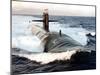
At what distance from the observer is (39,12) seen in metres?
2.04

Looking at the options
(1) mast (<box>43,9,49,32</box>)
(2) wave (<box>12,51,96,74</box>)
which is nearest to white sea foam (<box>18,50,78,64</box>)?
(2) wave (<box>12,51,96,74</box>)

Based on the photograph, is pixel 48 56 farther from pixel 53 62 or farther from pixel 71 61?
pixel 71 61

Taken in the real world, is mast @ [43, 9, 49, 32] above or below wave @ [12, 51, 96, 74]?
above

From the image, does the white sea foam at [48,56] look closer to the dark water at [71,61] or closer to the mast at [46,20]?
the dark water at [71,61]

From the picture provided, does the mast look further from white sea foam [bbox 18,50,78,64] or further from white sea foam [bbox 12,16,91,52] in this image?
white sea foam [bbox 18,50,78,64]

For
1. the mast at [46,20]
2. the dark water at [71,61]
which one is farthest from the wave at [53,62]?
the mast at [46,20]

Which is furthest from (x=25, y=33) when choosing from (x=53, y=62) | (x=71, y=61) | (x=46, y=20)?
(x=71, y=61)

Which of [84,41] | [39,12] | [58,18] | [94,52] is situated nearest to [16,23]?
[39,12]

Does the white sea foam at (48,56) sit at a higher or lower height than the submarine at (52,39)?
lower

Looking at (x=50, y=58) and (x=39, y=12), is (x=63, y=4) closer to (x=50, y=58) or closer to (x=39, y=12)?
(x=39, y=12)

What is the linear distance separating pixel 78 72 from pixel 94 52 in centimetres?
30

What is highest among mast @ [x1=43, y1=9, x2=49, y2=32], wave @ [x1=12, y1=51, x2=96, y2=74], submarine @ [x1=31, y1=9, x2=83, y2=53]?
mast @ [x1=43, y1=9, x2=49, y2=32]

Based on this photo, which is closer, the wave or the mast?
the wave

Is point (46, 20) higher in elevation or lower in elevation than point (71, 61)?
higher
